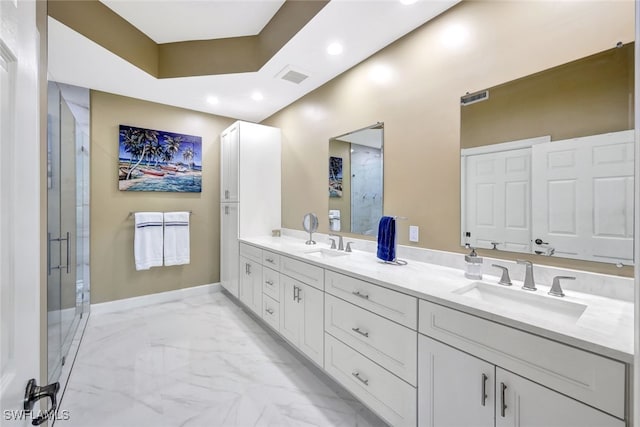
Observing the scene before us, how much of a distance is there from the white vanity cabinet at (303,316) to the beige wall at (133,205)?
189cm

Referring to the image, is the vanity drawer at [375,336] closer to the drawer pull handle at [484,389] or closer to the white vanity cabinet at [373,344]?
the white vanity cabinet at [373,344]

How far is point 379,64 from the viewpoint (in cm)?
218

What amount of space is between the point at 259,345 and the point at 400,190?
70.8 inches

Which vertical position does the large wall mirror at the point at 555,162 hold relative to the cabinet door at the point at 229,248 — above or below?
above

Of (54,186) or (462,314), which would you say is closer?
(462,314)

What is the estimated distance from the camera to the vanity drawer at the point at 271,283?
7.70 ft

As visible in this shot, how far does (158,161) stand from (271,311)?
2310mm

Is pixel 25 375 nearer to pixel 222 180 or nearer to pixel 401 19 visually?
pixel 401 19

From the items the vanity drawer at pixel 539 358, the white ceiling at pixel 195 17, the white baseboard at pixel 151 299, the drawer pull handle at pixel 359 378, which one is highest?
the white ceiling at pixel 195 17

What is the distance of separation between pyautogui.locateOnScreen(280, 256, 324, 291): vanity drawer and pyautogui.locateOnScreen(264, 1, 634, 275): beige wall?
67 centimetres

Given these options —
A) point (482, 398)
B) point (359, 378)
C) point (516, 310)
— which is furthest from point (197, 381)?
point (516, 310)

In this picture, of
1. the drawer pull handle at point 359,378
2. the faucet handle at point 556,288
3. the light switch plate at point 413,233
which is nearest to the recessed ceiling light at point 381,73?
the light switch plate at point 413,233

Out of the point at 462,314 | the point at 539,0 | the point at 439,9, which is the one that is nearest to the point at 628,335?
the point at 462,314

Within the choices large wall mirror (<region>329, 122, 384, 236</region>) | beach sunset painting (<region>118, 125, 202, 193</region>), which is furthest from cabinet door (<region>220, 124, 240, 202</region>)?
large wall mirror (<region>329, 122, 384, 236</region>)
